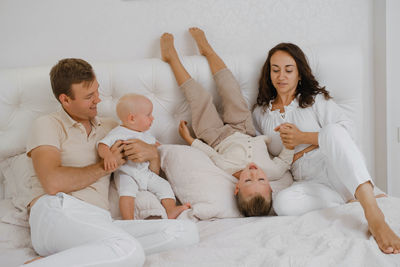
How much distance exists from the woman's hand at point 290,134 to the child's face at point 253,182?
21 centimetres

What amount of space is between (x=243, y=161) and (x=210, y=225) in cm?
38

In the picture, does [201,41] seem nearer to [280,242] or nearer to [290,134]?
[290,134]

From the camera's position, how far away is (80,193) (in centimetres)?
156

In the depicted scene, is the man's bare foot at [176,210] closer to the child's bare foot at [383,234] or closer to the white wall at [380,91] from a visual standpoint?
the child's bare foot at [383,234]

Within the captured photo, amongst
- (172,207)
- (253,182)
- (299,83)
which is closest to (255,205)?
(253,182)

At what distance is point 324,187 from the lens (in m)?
1.68

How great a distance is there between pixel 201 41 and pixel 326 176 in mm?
977

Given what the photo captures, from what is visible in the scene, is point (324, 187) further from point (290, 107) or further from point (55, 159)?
point (55, 159)

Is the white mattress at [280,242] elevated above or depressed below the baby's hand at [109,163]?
below

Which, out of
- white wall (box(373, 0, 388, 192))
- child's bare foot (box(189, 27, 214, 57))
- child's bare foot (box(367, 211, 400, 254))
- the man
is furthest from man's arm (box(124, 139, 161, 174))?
white wall (box(373, 0, 388, 192))

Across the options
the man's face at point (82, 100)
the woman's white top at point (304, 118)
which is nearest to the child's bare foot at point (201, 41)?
the woman's white top at point (304, 118)

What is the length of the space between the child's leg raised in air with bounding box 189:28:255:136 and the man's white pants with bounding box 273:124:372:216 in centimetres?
33

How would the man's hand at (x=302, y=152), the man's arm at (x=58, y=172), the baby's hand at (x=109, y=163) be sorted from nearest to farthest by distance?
the man's arm at (x=58, y=172), the baby's hand at (x=109, y=163), the man's hand at (x=302, y=152)

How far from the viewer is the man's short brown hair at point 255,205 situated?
159 centimetres
